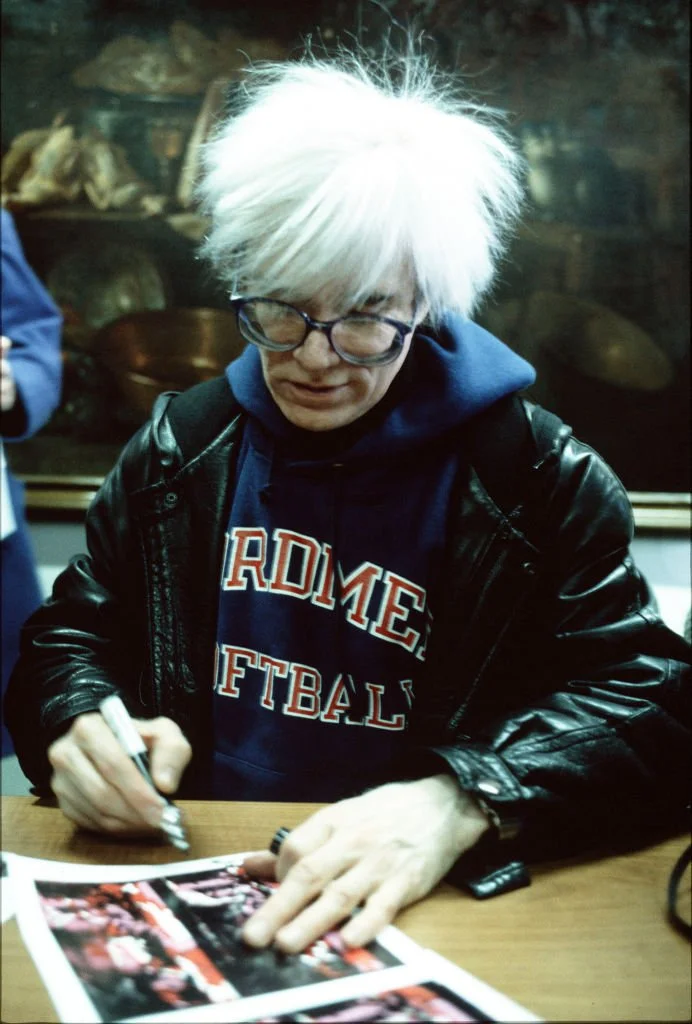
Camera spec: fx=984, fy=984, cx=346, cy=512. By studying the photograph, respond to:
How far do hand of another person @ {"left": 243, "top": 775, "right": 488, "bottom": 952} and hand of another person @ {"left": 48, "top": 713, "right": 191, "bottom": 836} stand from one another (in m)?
0.09

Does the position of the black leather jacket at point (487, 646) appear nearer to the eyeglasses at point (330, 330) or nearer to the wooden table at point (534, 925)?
the wooden table at point (534, 925)

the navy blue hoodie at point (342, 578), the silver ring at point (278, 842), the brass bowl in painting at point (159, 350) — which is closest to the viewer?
the silver ring at point (278, 842)

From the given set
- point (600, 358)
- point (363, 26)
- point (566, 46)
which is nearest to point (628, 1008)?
point (600, 358)

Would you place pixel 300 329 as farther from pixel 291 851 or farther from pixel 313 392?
pixel 291 851

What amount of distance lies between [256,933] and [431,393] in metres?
0.51

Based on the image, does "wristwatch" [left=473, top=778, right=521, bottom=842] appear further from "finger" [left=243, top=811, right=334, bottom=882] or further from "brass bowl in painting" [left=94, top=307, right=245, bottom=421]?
"brass bowl in painting" [left=94, top=307, right=245, bottom=421]

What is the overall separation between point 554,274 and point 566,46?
0.87 feet

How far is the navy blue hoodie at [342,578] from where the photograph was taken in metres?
0.90

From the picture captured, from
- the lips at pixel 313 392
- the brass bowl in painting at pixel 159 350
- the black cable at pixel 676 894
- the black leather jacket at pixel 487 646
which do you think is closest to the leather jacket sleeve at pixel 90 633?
the black leather jacket at pixel 487 646

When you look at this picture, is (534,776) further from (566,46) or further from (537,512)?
(566,46)

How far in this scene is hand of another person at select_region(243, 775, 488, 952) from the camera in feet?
1.99

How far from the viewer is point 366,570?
0.90 metres

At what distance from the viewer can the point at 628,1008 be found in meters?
0.58

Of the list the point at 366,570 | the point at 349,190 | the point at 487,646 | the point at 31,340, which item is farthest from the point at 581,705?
the point at 31,340
